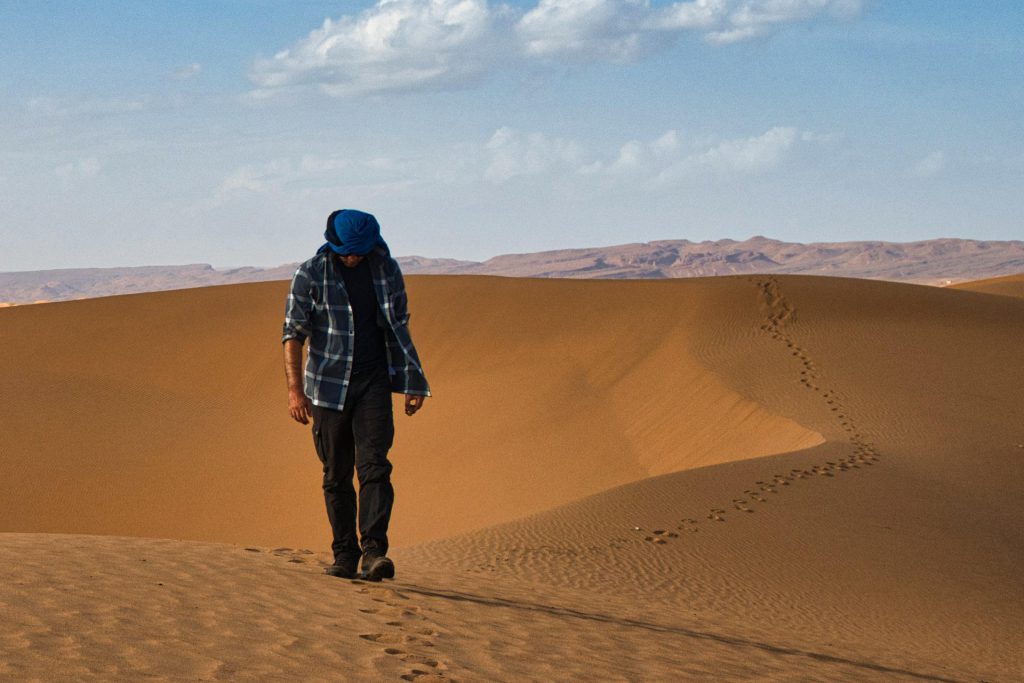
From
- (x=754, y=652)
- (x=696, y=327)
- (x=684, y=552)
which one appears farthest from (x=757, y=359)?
(x=754, y=652)

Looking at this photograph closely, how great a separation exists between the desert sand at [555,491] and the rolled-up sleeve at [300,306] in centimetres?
130

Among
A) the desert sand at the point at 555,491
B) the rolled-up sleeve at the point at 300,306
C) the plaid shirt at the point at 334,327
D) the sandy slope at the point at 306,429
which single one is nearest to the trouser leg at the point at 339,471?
the plaid shirt at the point at 334,327

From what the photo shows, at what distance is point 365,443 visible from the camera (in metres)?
5.53

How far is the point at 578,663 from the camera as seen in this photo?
4.96 meters

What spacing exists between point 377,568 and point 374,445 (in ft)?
2.19

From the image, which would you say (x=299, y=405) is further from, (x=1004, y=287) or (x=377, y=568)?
(x=1004, y=287)

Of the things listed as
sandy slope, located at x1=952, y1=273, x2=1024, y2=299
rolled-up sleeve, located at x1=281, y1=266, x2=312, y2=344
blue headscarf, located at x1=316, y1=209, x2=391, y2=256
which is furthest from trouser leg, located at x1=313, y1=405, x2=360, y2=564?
sandy slope, located at x1=952, y1=273, x2=1024, y2=299

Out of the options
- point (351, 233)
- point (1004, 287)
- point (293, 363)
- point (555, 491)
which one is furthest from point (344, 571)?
point (1004, 287)

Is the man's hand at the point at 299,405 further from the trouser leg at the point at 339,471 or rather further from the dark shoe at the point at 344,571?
the dark shoe at the point at 344,571

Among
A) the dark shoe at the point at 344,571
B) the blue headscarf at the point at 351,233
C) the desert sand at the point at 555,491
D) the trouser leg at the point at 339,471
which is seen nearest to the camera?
the desert sand at the point at 555,491

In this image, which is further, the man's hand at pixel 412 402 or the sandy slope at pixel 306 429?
the sandy slope at pixel 306 429

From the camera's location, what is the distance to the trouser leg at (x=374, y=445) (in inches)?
217

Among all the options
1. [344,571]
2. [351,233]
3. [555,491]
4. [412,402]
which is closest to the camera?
[351,233]

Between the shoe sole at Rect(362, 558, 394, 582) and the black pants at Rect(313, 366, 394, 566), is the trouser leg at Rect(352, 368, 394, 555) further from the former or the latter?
the shoe sole at Rect(362, 558, 394, 582)
